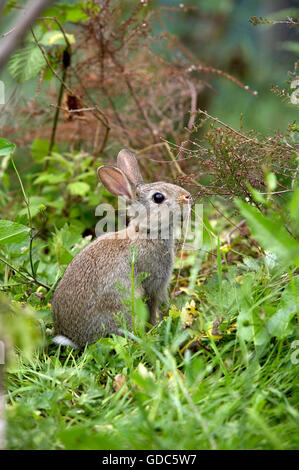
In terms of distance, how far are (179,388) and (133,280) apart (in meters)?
1.13

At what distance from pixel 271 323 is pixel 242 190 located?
1045 millimetres

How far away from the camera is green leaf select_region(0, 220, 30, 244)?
11.5ft

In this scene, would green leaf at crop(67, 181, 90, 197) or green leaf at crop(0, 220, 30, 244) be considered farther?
green leaf at crop(67, 181, 90, 197)

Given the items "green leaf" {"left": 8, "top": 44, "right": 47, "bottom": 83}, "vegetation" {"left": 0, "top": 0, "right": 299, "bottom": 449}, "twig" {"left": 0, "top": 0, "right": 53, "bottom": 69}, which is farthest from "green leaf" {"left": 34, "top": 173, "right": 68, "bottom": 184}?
"twig" {"left": 0, "top": 0, "right": 53, "bottom": 69}

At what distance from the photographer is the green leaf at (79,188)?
5.32 m

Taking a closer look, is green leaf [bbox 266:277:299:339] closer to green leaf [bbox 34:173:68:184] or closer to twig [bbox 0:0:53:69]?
twig [bbox 0:0:53:69]

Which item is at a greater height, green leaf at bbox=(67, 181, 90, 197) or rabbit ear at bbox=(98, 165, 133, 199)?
rabbit ear at bbox=(98, 165, 133, 199)

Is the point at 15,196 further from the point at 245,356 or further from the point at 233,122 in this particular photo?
the point at 245,356

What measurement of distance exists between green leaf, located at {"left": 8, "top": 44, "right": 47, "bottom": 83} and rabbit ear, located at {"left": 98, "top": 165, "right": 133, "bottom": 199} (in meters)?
1.66

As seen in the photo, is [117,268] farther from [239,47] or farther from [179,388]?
[239,47]

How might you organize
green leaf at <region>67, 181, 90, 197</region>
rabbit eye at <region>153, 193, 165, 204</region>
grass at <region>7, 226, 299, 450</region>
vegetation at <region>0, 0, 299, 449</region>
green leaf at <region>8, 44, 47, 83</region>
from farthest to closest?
green leaf at <region>67, 181, 90, 197</region> → green leaf at <region>8, 44, 47, 83</region> → rabbit eye at <region>153, 193, 165, 204</region> → vegetation at <region>0, 0, 299, 449</region> → grass at <region>7, 226, 299, 450</region>

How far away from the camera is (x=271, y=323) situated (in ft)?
9.18

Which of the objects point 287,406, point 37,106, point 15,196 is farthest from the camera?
point 37,106

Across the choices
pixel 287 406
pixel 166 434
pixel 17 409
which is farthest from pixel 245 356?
pixel 17 409
